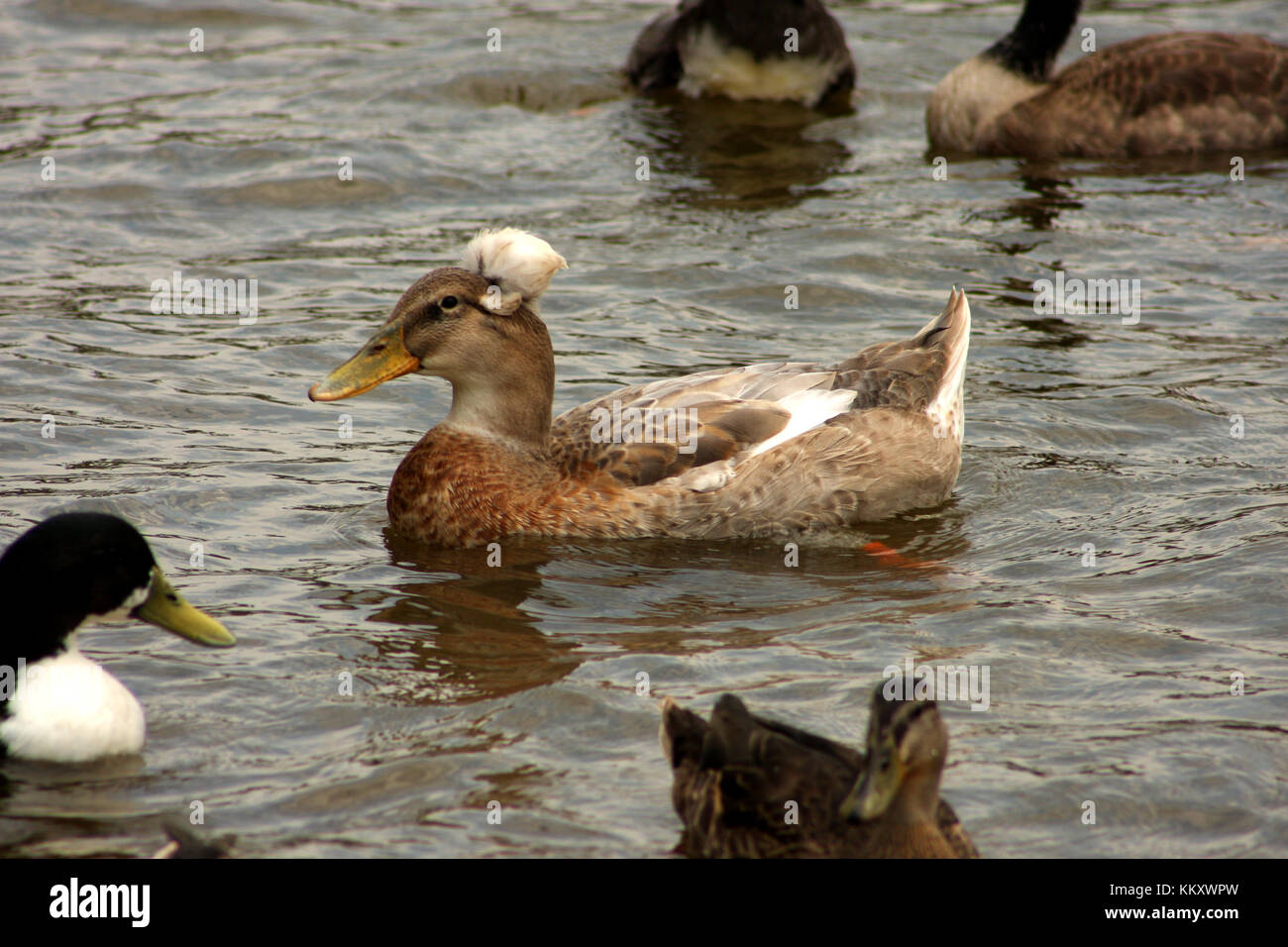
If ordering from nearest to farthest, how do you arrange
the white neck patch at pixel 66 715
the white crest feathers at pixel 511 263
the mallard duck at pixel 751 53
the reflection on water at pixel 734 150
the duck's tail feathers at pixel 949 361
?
the white neck patch at pixel 66 715 < the white crest feathers at pixel 511 263 < the duck's tail feathers at pixel 949 361 < the reflection on water at pixel 734 150 < the mallard duck at pixel 751 53

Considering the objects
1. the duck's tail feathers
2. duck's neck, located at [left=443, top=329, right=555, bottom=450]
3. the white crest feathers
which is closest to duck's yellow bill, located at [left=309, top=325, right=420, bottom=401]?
duck's neck, located at [left=443, top=329, right=555, bottom=450]

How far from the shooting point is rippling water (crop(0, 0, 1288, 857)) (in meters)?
5.81

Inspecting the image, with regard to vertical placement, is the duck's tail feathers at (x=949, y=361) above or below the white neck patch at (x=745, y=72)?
below

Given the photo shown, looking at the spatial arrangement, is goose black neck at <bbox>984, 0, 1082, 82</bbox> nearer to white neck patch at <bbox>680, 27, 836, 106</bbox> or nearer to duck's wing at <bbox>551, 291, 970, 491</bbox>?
white neck patch at <bbox>680, 27, 836, 106</bbox>

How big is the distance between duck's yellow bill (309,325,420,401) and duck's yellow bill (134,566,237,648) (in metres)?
2.03

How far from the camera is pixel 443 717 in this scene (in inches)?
246

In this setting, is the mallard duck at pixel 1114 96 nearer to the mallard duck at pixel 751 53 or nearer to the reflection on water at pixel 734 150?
the reflection on water at pixel 734 150

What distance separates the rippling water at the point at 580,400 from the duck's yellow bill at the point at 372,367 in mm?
685

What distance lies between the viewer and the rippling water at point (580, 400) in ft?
19.1

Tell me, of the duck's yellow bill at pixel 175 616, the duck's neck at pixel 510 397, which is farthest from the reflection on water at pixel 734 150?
the duck's yellow bill at pixel 175 616

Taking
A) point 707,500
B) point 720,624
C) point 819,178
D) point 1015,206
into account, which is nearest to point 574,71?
point 819,178

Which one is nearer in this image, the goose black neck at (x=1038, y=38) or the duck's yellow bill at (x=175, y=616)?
the duck's yellow bill at (x=175, y=616)

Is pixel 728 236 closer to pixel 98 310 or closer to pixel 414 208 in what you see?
pixel 414 208
